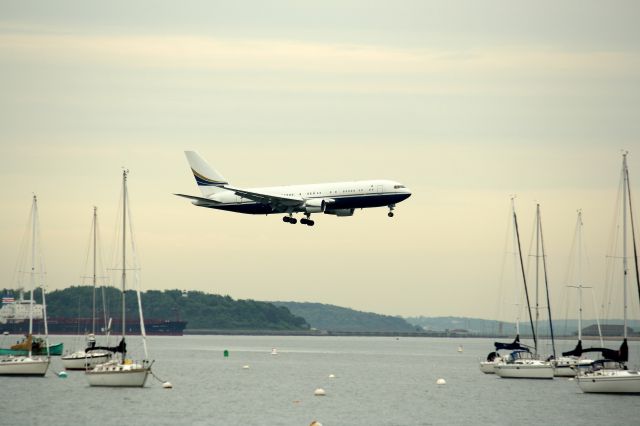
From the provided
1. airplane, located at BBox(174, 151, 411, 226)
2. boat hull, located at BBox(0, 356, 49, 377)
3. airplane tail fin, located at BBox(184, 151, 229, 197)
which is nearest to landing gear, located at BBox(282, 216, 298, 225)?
airplane, located at BBox(174, 151, 411, 226)

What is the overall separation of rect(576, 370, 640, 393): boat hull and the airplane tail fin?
6219cm

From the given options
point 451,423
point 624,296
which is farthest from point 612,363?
point 451,423

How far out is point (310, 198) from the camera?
128875 millimetres

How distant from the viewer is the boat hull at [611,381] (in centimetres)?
9706

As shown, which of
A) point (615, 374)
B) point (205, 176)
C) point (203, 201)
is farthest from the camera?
point (205, 176)

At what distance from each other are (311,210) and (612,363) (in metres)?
40.6

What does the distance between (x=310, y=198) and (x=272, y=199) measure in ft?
15.2

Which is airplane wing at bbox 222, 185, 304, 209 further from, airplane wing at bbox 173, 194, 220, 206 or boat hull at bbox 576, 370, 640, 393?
boat hull at bbox 576, 370, 640, 393

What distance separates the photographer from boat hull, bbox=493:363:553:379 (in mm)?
119500

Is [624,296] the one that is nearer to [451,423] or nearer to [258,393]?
[451,423]

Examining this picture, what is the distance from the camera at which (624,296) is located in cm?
10181

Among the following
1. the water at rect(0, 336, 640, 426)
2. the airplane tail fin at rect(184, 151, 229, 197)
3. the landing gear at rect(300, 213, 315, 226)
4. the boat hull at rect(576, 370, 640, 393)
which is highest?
the airplane tail fin at rect(184, 151, 229, 197)

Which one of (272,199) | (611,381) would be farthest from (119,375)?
(611,381)

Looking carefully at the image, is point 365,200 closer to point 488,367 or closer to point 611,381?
point 488,367
